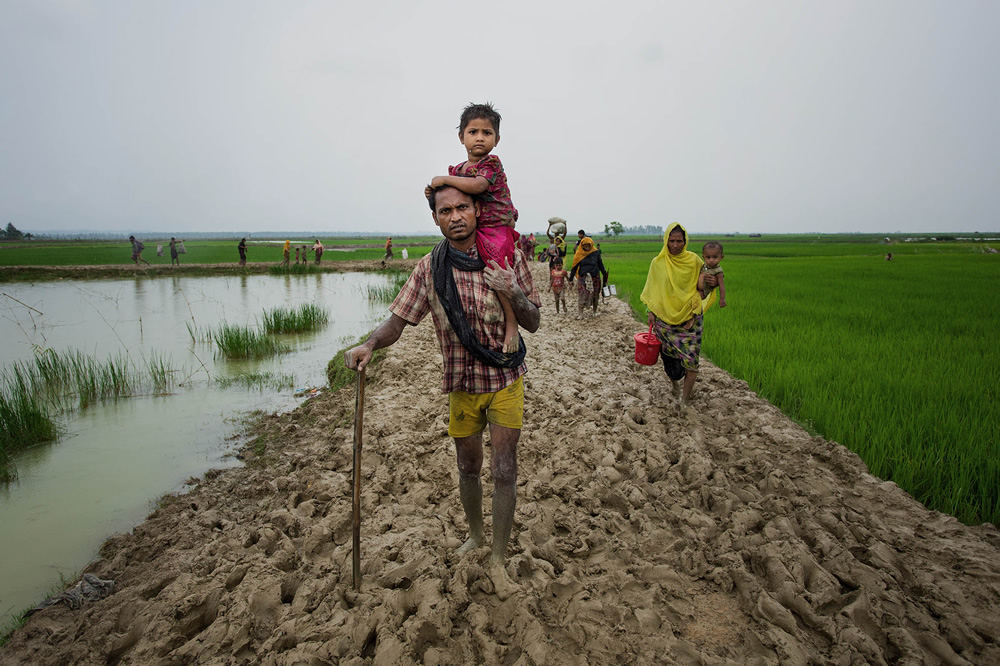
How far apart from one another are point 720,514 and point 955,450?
1680mm

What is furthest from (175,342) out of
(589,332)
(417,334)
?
(589,332)

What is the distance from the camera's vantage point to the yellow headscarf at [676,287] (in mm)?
4289

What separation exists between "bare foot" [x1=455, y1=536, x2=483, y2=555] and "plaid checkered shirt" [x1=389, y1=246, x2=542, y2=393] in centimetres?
84

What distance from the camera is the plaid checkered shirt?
2020 millimetres

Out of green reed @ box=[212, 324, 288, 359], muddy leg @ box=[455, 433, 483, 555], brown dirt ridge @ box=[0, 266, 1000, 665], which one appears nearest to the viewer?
brown dirt ridge @ box=[0, 266, 1000, 665]

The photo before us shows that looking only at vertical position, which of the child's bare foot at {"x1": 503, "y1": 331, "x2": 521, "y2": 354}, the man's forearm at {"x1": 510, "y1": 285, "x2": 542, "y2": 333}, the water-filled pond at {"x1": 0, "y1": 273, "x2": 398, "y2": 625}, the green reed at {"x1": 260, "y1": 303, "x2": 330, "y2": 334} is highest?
the man's forearm at {"x1": 510, "y1": 285, "x2": 542, "y2": 333}

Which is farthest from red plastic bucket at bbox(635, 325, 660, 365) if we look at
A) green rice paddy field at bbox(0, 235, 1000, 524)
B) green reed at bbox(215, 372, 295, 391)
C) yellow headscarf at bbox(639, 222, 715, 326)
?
green reed at bbox(215, 372, 295, 391)

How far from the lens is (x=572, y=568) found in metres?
2.35

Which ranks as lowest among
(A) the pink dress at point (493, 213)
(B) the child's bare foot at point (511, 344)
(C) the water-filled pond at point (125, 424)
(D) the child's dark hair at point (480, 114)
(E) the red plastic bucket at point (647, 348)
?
(C) the water-filled pond at point (125, 424)

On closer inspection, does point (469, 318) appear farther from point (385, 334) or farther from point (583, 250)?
point (583, 250)

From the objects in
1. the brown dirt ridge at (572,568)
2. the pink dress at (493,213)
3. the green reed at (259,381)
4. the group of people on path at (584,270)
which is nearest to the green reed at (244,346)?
the green reed at (259,381)

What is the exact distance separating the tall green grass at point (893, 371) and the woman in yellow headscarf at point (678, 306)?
97 cm

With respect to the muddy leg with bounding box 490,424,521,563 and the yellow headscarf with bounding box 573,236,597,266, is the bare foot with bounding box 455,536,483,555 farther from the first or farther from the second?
the yellow headscarf with bounding box 573,236,597,266

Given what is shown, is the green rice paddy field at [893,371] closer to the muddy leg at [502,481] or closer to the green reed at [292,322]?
the muddy leg at [502,481]
